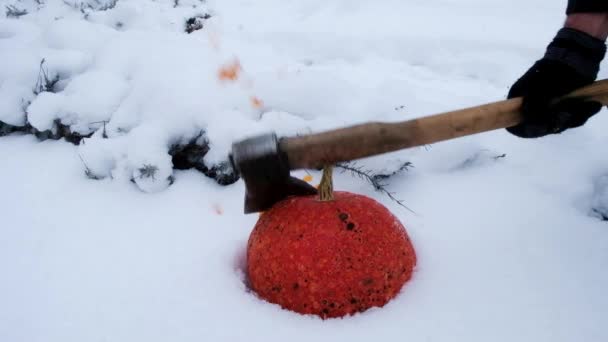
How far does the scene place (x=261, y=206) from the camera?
5.61ft

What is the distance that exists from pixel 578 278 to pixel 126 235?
1790 millimetres

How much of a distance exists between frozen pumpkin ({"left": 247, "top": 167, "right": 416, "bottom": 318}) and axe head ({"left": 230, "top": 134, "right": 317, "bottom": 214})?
119 mm

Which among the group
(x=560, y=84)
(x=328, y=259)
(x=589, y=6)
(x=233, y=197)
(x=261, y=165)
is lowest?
(x=233, y=197)

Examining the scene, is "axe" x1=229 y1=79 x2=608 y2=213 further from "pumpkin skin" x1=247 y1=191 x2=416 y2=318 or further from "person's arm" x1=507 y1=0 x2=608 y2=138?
"pumpkin skin" x1=247 y1=191 x2=416 y2=318

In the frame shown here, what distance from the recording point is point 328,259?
1.50 metres

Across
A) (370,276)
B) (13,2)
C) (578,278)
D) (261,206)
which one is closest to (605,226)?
(578,278)

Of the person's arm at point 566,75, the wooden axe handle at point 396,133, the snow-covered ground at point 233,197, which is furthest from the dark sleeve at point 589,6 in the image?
the snow-covered ground at point 233,197

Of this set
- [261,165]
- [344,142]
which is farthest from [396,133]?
[261,165]

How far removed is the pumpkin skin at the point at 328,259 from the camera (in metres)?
1.50

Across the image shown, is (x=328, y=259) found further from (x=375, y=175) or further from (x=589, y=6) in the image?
(x=589, y=6)

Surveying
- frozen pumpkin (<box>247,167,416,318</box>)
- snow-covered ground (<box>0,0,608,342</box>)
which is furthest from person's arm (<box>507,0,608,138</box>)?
frozen pumpkin (<box>247,167,416,318</box>)

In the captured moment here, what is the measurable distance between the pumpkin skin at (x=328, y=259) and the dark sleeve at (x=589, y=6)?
1.06 metres

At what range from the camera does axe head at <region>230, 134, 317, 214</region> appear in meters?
1.44

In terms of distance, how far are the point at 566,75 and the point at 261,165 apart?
1.12 m
